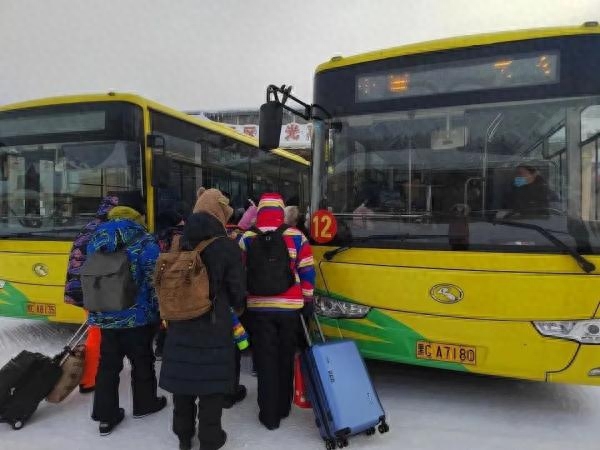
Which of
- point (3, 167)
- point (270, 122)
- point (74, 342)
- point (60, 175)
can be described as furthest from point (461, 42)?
point (3, 167)

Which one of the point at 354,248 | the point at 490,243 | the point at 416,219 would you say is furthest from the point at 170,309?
the point at 490,243

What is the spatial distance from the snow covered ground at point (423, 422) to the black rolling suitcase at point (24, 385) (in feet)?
0.41

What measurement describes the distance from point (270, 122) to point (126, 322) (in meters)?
2.00

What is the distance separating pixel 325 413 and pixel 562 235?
2138 millimetres

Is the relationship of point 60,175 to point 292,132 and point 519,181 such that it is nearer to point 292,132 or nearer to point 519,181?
A: point 519,181

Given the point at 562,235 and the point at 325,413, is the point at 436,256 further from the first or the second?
the point at 325,413

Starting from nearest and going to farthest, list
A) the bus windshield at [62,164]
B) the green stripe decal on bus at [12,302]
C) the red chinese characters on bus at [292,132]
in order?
1. the bus windshield at [62,164]
2. the green stripe decal on bus at [12,302]
3. the red chinese characters on bus at [292,132]

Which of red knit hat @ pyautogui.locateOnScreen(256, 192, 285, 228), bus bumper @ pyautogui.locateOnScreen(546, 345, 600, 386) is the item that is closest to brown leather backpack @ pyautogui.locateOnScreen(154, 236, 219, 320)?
red knit hat @ pyautogui.locateOnScreen(256, 192, 285, 228)

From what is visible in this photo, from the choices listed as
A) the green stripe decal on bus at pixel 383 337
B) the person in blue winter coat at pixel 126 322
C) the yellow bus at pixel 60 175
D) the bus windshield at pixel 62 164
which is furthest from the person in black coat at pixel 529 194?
the bus windshield at pixel 62 164

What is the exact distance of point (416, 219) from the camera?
3875 mm

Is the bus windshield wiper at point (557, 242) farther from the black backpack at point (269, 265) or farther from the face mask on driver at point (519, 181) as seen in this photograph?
the black backpack at point (269, 265)

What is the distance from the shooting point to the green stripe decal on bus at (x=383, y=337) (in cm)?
382

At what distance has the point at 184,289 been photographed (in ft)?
9.77

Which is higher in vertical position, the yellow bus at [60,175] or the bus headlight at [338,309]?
the yellow bus at [60,175]
